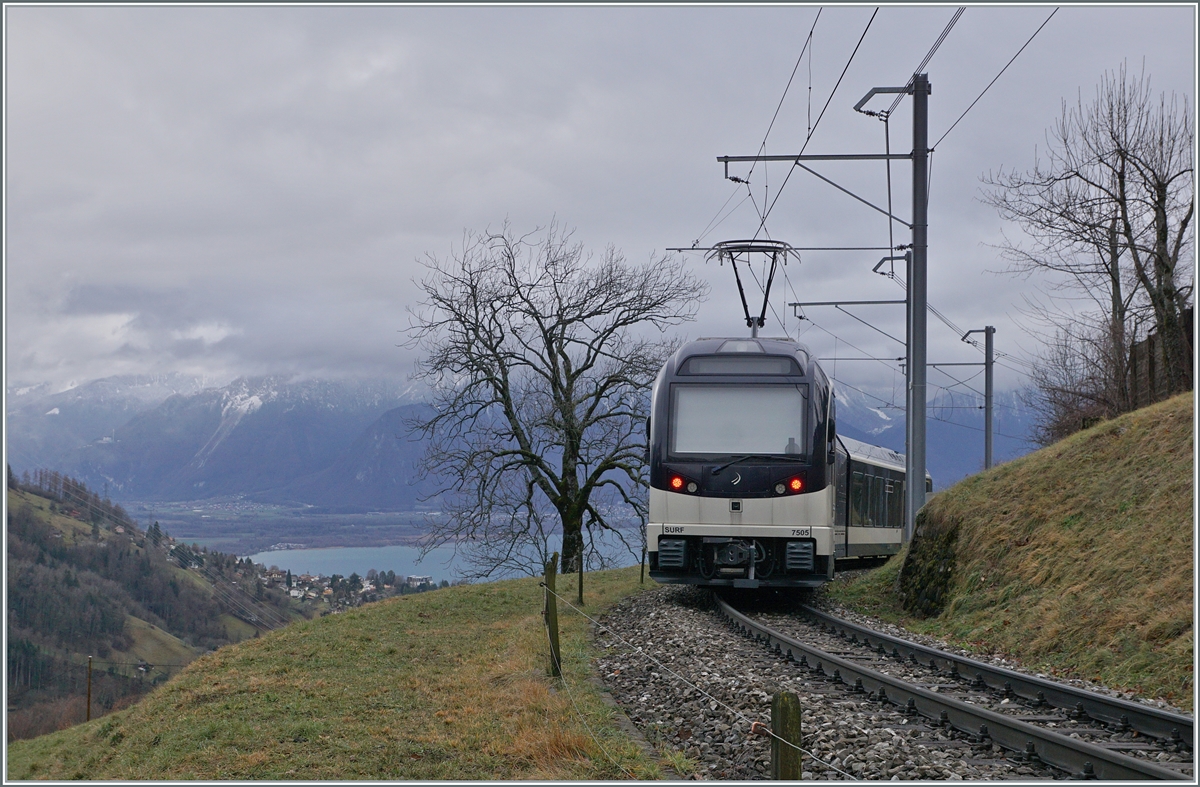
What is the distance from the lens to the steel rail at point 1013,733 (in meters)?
5.49

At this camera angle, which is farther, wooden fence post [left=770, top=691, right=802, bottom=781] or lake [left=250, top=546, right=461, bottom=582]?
lake [left=250, top=546, right=461, bottom=582]

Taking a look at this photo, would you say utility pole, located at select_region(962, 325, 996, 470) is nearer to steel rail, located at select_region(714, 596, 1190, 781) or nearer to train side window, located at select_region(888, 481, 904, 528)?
train side window, located at select_region(888, 481, 904, 528)

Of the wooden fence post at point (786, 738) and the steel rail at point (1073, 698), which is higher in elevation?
the wooden fence post at point (786, 738)

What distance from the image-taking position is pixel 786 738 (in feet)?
15.2

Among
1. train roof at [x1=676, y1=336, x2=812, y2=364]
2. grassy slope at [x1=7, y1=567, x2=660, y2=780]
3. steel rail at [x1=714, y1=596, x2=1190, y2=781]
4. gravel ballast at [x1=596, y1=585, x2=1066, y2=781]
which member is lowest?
grassy slope at [x1=7, y1=567, x2=660, y2=780]

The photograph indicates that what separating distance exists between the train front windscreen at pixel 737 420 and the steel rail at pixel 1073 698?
364cm

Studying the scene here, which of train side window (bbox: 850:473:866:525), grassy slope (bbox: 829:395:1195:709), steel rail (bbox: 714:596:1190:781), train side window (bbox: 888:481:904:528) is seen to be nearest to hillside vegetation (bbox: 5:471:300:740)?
train side window (bbox: 888:481:904:528)

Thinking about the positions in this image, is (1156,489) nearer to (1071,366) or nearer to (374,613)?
(374,613)

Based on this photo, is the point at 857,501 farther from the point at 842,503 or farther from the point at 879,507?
the point at 879,507

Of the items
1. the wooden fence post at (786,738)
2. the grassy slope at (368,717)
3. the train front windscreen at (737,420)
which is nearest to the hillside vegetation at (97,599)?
the grassy slope at (368,717)

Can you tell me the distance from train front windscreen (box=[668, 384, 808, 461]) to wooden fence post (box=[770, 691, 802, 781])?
8.91m

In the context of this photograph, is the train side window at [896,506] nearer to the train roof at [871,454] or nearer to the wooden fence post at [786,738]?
the train roof at [871,454]

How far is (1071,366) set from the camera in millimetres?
44531

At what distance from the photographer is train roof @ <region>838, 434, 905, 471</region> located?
19411mm
